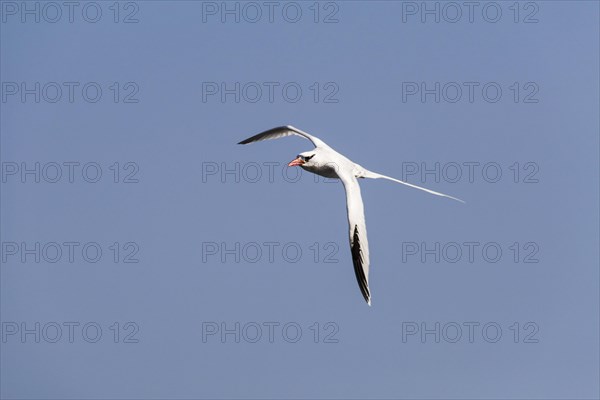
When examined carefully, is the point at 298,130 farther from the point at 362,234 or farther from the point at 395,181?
the point at 362,234

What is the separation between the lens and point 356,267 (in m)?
32.2

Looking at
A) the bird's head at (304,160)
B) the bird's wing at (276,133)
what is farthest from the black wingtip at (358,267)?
the bird's wing at (276,133)

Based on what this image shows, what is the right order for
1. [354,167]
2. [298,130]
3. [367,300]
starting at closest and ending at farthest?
[367,300] < [354,167] < [298,130]

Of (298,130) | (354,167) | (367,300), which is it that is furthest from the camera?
(298,130)

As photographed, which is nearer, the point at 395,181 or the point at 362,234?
the point at 362,234

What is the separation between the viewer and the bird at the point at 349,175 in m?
32.2

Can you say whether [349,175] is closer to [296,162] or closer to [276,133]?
[296,162]

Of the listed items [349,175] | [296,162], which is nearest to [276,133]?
[296,162]

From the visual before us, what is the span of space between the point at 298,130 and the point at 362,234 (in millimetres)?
10713

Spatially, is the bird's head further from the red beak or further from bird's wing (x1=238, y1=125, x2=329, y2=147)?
bird's wing (x1=238, y1=125, x2=329, y2=147)

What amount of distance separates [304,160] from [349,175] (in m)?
2.60

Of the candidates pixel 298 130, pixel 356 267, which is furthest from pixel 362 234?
pixel 298 130

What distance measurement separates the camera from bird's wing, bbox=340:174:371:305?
32156 millimetres

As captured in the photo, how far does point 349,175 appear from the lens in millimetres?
35625
